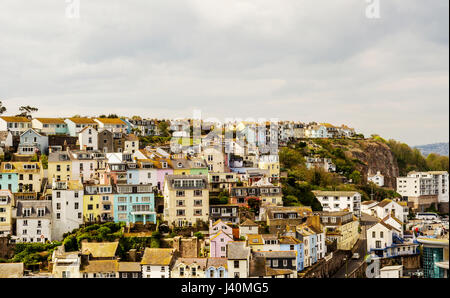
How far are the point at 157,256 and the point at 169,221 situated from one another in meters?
2.00

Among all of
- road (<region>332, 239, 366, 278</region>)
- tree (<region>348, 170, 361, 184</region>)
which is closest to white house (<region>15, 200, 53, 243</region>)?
road (<region>332, 239, 366, 278</region>)

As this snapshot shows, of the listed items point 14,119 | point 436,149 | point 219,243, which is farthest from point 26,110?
point 436,149

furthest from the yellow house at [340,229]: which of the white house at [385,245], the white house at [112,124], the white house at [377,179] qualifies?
the white house at [377,179]

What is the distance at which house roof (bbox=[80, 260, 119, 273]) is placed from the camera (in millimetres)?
10719

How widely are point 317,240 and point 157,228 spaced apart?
12.4 feet

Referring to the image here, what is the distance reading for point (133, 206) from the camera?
43.0ft

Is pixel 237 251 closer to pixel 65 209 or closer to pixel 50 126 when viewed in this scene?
pixel 65 209

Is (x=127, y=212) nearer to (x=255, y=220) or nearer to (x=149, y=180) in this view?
(x=149, y=180)

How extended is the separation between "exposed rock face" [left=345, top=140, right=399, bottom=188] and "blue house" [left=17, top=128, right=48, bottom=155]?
59.0ft

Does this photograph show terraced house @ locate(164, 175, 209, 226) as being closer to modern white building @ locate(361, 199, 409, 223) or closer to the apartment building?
modern white building @ locate(361, 199, 409, 223)

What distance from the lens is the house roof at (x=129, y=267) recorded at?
10828 mm

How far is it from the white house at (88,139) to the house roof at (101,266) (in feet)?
24.0
